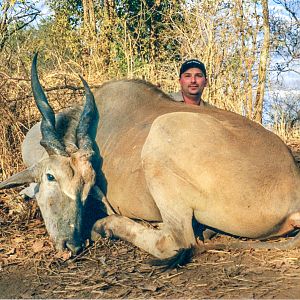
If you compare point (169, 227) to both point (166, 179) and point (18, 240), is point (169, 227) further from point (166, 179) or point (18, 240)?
point (18, 240)

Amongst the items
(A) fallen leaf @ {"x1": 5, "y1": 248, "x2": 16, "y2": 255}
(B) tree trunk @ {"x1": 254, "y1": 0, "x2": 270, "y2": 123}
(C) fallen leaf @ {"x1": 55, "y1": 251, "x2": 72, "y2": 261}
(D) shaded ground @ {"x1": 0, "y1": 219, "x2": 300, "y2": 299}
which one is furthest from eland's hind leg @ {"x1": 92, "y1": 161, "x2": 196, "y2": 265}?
(B) tree trunk @ {"x1": 254, "y1": 0, "x2": 270, "y2": 123}

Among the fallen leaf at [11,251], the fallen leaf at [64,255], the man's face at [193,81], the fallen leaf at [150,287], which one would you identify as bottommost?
→ the fallen leaf at [150,287]

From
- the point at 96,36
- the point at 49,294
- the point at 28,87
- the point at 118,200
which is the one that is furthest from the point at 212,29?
the point at 49,294

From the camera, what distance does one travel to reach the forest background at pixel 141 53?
6.19 meters

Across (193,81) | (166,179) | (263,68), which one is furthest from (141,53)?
(166,179)

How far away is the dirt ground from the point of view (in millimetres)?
3039

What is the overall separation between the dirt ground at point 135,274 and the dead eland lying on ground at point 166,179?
0.37ft

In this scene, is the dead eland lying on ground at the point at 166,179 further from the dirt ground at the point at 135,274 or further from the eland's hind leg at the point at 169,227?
the dirt ground at the point at 135,274

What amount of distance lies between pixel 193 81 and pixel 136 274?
8.89 feet

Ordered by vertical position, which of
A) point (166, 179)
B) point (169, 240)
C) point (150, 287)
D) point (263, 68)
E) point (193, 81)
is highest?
point (263, 68)

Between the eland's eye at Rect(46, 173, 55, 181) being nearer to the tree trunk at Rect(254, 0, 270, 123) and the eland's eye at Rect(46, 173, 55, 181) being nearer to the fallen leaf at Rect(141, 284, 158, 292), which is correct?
the fallen leaf at Rect(141, 284, 158, 292)

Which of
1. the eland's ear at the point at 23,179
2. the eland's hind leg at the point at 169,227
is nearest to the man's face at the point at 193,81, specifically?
the eland's hind leg at the point at 169,227

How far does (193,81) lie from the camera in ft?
18.2

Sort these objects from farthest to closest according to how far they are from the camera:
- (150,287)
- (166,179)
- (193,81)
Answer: (193,81) → (166,179) → (150,287)
